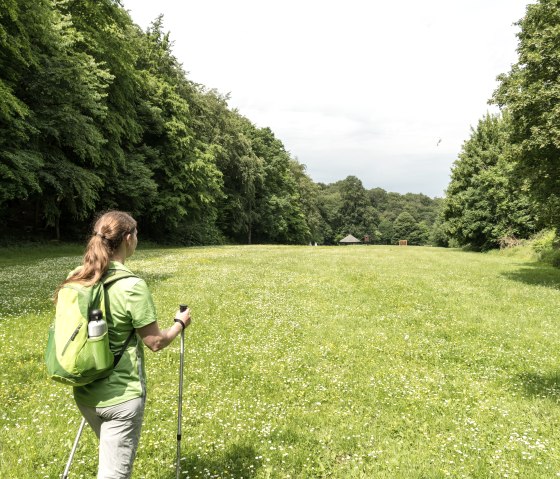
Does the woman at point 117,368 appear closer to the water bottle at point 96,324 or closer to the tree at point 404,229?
the water bottle at point 96,324

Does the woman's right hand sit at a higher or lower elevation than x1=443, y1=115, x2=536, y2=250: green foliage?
lower

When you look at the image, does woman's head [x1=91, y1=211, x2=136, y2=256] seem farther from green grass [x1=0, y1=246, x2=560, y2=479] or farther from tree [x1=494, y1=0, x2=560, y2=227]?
tree [x1=494, y1=0, x2=560, y2=227]

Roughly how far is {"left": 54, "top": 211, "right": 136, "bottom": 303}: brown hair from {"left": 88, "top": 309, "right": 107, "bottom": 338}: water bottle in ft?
0.96

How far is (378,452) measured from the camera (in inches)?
241

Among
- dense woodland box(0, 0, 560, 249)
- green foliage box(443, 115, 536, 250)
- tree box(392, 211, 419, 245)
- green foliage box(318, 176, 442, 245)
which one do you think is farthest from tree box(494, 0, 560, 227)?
tree box(392, 211, 419, 245)

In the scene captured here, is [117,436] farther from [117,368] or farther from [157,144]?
[157,144]

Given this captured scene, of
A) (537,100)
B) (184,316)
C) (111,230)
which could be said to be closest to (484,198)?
(537,100)

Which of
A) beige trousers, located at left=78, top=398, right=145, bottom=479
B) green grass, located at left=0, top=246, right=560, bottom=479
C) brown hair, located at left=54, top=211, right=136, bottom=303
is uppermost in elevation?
brown hair, located at left=54, top=211, right=136, bottom=303

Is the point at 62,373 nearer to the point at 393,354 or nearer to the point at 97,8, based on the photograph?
the point at 393,354

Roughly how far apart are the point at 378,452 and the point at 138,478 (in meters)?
3.82

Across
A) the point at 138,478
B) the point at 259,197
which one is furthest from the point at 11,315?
the point at 259,197

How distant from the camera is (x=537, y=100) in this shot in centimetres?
1928

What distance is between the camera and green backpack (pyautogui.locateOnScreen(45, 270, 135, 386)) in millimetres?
3324

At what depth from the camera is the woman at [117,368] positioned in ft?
11.6
